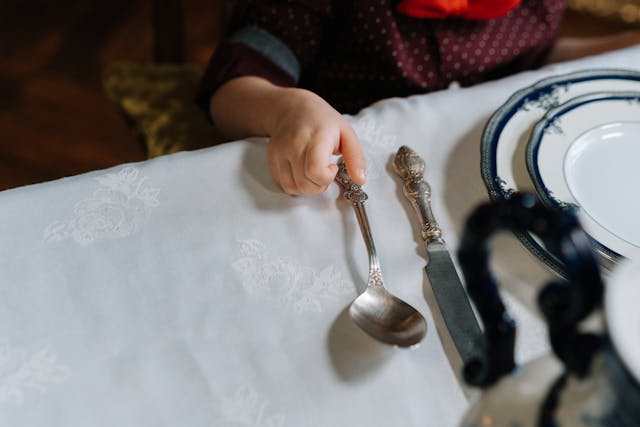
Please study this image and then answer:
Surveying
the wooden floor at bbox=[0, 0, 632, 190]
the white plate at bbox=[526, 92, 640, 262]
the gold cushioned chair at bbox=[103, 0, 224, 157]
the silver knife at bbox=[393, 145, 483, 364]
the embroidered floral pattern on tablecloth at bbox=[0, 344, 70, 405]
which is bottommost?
the wooden floor at bbox=[0, 0, 632, 190]

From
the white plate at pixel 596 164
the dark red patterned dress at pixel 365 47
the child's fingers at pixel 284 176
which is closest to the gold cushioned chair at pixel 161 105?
the dark red patterned dress at pixel 365 47

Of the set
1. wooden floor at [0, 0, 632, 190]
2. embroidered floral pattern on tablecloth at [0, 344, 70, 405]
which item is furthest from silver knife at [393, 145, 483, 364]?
wooden floor at [0, 0, 632, 190]

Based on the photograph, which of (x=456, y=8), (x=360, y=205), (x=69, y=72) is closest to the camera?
(x=360, y=205)

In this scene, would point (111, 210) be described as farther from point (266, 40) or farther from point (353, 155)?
point (266, 40)

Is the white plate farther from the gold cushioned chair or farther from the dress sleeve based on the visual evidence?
the gold cushioned chair

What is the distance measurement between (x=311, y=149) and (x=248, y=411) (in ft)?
0.66

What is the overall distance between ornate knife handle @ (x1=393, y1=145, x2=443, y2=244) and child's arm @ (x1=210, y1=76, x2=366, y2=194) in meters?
0.03

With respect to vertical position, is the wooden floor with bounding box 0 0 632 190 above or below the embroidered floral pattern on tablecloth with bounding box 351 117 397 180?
below

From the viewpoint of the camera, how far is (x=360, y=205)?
18.2 inches

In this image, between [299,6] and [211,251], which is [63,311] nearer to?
[211,251]

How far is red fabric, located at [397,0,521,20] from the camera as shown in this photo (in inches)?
25.9

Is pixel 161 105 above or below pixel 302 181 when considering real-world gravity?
below

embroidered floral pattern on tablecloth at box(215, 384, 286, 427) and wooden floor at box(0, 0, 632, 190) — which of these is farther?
wooden floor at box(0, 0, 632, 190)

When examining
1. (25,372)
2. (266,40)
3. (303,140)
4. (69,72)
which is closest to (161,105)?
(266,40)
